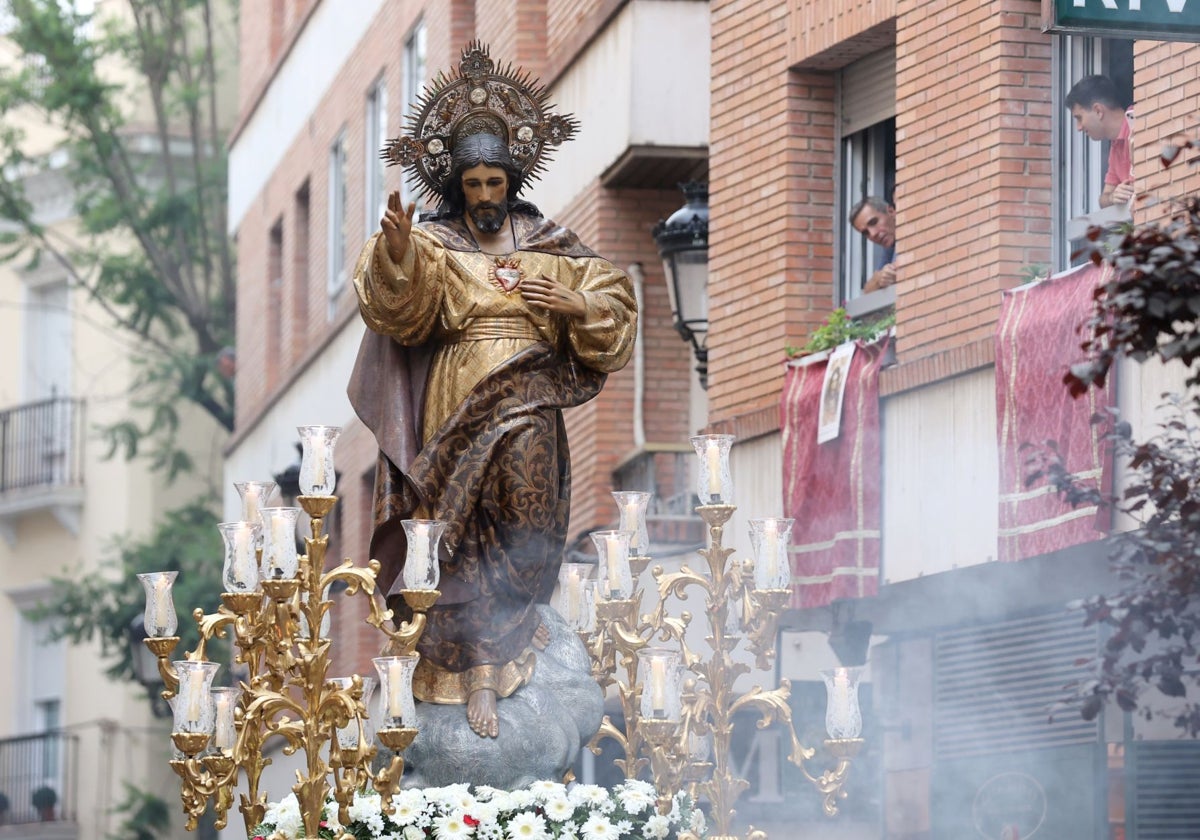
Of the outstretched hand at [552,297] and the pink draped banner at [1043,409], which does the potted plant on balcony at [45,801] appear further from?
the outstretched hand at [552,297]

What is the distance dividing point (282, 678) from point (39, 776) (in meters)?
29.8

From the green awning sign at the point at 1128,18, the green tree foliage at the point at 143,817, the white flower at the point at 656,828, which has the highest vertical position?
the green awning sign at the point at 1128,18

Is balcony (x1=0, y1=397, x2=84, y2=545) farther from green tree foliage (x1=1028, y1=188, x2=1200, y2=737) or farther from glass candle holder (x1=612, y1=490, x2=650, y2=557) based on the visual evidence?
green tree foliage (x1=1028, y1=188, x2=1200, y2=737)

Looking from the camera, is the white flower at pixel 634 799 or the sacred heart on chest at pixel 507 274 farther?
the sacred heart on chest at pixel 507 274

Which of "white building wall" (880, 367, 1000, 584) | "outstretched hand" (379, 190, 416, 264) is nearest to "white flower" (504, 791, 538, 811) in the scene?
"outstretched hand" (379, 190, 416, 264)

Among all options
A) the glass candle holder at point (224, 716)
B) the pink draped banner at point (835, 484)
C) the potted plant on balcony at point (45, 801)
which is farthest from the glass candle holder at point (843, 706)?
the potted plant on balcony at point (45, 801)

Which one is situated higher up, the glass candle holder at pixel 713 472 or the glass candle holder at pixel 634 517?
the glass candle holder at pixel 713 472

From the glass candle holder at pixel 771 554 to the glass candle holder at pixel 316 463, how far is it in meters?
2.37

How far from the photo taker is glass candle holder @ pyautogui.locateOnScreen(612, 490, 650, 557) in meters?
12.2

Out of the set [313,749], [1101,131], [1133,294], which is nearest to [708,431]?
[1101,131]

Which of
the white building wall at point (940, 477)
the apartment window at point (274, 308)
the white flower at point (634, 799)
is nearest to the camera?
the white flower at point (634, 799)

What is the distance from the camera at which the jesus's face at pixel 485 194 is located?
1137 centimetres

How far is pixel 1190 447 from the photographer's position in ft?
31.8

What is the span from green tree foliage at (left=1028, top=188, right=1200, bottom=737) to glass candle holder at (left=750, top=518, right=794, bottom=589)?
2229 millimetres
